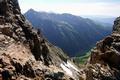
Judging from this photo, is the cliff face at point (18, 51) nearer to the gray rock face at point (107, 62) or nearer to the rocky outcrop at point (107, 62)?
the rocky outcrop at point (107, 62)

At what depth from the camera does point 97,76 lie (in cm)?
3944

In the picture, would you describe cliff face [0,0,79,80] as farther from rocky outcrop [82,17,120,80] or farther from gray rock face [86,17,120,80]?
gray rock face [86,17,120,80]

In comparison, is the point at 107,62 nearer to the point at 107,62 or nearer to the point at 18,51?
the point at 107,62

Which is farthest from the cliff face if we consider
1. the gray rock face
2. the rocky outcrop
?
the gray rock face

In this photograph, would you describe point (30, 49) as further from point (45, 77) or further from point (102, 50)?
point (102, 50)

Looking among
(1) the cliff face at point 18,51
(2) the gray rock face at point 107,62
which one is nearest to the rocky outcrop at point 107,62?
(2) the gray rock face at point 107,62

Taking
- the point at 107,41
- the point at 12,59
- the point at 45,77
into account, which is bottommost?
the point at 45,77

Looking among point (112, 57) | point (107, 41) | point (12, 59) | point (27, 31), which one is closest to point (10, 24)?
point (27, 31)

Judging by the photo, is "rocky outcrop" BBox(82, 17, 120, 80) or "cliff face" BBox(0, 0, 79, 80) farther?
"cliff face" BBox(0, 0, 79, 80)

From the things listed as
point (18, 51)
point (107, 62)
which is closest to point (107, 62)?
point (107, 62)

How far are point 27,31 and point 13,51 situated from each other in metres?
23.4

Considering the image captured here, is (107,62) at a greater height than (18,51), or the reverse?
(107,62)

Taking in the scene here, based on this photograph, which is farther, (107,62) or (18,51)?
(18,51)

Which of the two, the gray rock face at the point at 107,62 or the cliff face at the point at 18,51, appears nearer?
the gray rock face at the point at 107,62
